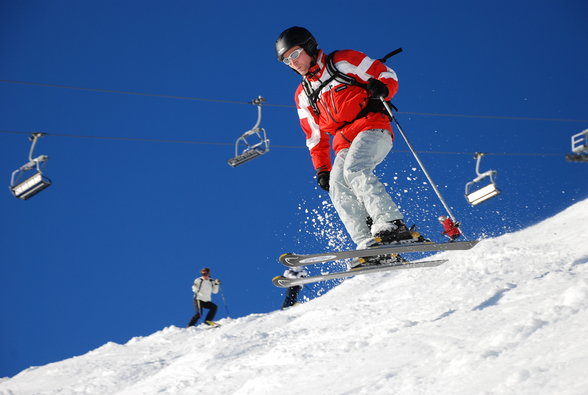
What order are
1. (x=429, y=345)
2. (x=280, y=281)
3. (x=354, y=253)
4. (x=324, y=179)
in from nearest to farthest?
(x=429, y=345)
(x=354, y=253)
(x=280, y=281)
(x=324, y=179)

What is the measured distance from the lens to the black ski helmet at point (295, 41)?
208 inches

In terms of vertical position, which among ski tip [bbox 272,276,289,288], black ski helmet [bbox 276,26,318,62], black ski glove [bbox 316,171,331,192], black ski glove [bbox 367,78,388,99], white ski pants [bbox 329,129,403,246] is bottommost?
ski tip [bbox 272,276,289,288]

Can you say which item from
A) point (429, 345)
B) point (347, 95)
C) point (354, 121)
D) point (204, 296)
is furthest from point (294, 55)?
point (204, 296)

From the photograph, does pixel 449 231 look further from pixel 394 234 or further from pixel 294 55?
pixel 294 55

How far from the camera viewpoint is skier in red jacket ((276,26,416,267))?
504 cm

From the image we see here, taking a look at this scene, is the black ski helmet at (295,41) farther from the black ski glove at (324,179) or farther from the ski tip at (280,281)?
the ski tip at (280,281)

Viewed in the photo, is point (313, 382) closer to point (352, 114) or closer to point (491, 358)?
point (491, 358)

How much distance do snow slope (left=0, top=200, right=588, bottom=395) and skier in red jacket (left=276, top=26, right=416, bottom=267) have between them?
2.79 feet

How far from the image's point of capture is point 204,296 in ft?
41.3

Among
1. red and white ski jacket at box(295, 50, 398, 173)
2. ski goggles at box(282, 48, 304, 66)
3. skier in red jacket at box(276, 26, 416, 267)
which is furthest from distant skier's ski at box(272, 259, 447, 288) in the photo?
ski goggles at box(282, 48, 304, 66)

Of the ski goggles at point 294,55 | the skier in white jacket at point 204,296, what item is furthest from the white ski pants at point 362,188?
the skier in white jacket at point 204,296

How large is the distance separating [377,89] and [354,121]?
1.57 feet

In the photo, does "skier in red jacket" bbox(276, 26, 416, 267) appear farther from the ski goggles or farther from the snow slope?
the snow slope

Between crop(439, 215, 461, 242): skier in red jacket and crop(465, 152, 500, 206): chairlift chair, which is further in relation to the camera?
crop(439, 215, 461, 242): skier in red jacket
